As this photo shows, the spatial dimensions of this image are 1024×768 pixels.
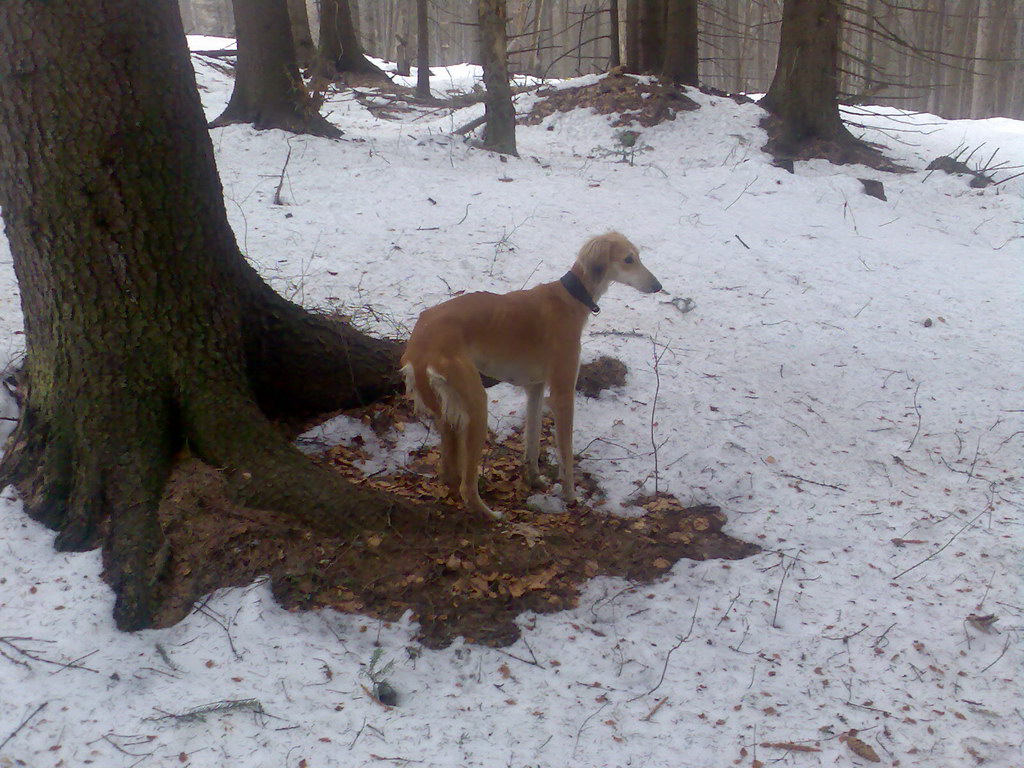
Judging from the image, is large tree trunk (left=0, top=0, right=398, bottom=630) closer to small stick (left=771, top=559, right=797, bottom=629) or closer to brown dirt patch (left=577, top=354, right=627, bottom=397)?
small stick (left=771, top=559, right=797, bottom=629)

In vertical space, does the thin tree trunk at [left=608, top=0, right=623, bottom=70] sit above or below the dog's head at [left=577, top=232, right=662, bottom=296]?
above

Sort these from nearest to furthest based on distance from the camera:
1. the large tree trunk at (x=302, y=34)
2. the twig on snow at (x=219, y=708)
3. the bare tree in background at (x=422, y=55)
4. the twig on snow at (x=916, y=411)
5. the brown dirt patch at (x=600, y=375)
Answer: the twig on snow at (x=219, y=708) < the twig on snow at (x=916, y=411) < the brown dirt patch at (x=600, y=375) < the large tree trunk at (x=302, y=34) < the bare tree in background at (x=422, y=55)

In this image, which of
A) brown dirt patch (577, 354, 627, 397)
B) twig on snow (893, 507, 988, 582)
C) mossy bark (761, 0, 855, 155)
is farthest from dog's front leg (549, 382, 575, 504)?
mossy bark (761, 0, 855, 155)

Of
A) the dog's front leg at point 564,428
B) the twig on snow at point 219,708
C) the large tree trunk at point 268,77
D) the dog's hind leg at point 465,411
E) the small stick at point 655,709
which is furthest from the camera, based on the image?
the large tree trunk at point 268,77

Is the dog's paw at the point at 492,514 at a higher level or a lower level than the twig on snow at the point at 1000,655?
higher

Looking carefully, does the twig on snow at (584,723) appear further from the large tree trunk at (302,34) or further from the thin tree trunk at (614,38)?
the large tree trunk at (302,34)

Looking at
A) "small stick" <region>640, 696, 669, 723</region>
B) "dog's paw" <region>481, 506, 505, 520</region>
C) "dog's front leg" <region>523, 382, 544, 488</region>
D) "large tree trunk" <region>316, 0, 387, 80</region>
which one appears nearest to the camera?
"small stick" <region>640, 696, 669, 723</region>

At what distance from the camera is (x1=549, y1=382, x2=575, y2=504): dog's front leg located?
436cm

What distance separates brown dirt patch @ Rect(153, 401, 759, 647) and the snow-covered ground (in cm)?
12

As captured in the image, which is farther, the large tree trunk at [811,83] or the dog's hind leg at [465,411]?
the large tree trunk at [811,83]

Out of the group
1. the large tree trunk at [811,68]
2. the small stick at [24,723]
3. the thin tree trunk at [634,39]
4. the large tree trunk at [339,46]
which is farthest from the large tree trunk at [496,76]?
A: the small stick at [24,723]

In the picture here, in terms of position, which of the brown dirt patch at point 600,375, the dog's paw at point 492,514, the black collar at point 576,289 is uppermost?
the black collar at point 576,289

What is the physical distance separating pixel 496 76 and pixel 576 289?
20.1 ft

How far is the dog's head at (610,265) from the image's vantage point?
4457 millimetres
